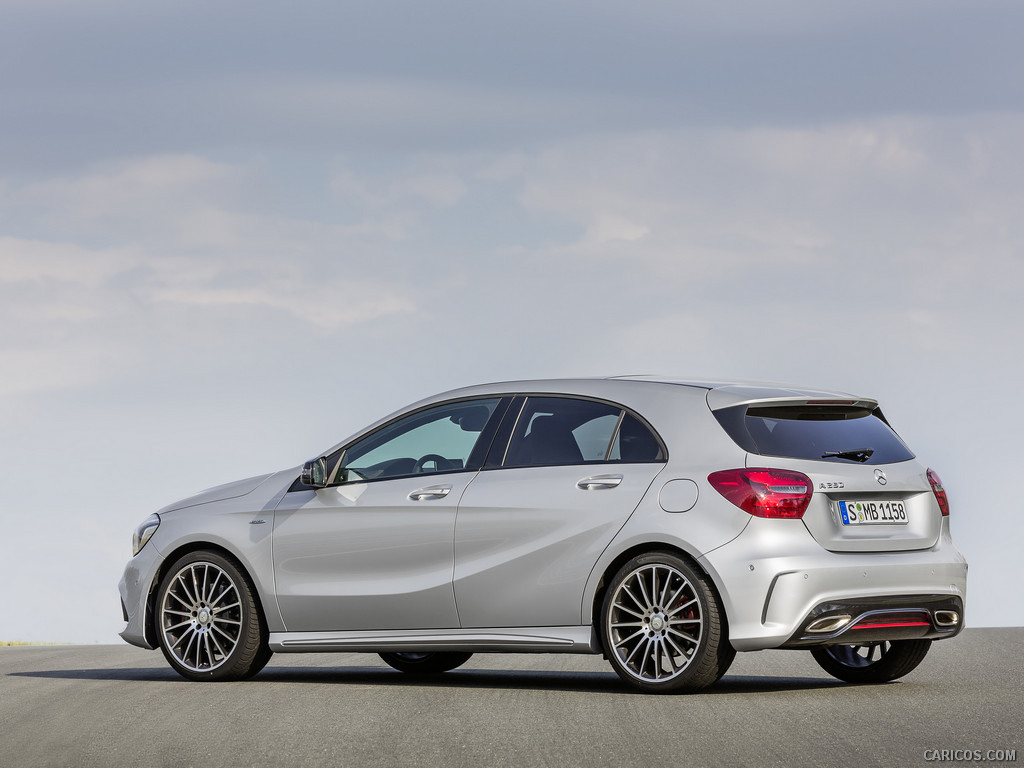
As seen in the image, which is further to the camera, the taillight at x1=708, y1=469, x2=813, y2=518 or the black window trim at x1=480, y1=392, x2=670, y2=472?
the black window trim at x1=480, y1=392, x2=670, y2=472

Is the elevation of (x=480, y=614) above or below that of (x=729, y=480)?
below

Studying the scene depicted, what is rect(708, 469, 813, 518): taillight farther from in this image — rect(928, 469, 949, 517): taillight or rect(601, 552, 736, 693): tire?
rect(928, 469, 949, 517): taillight

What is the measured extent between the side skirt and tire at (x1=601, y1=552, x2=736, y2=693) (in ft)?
0.70

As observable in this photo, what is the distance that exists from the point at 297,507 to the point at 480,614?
167 centimetres

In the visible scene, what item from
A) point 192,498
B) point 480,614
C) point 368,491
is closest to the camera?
point 480,614

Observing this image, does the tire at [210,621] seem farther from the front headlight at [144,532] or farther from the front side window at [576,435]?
the front side window at [576,435]

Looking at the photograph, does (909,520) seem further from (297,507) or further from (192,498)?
(192,498)

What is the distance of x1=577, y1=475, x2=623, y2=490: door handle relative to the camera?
333 inches

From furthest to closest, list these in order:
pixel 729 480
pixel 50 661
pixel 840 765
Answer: pixel 50 661 < pixel 729 480 < pixel 840 765

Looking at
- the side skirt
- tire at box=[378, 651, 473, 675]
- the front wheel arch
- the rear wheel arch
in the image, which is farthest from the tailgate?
the front wheel arch

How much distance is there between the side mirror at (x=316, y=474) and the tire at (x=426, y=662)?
1.75m

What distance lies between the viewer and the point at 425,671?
1070cm

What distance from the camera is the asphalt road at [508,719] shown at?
623 cm

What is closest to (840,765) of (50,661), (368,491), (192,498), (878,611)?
(878,611)
